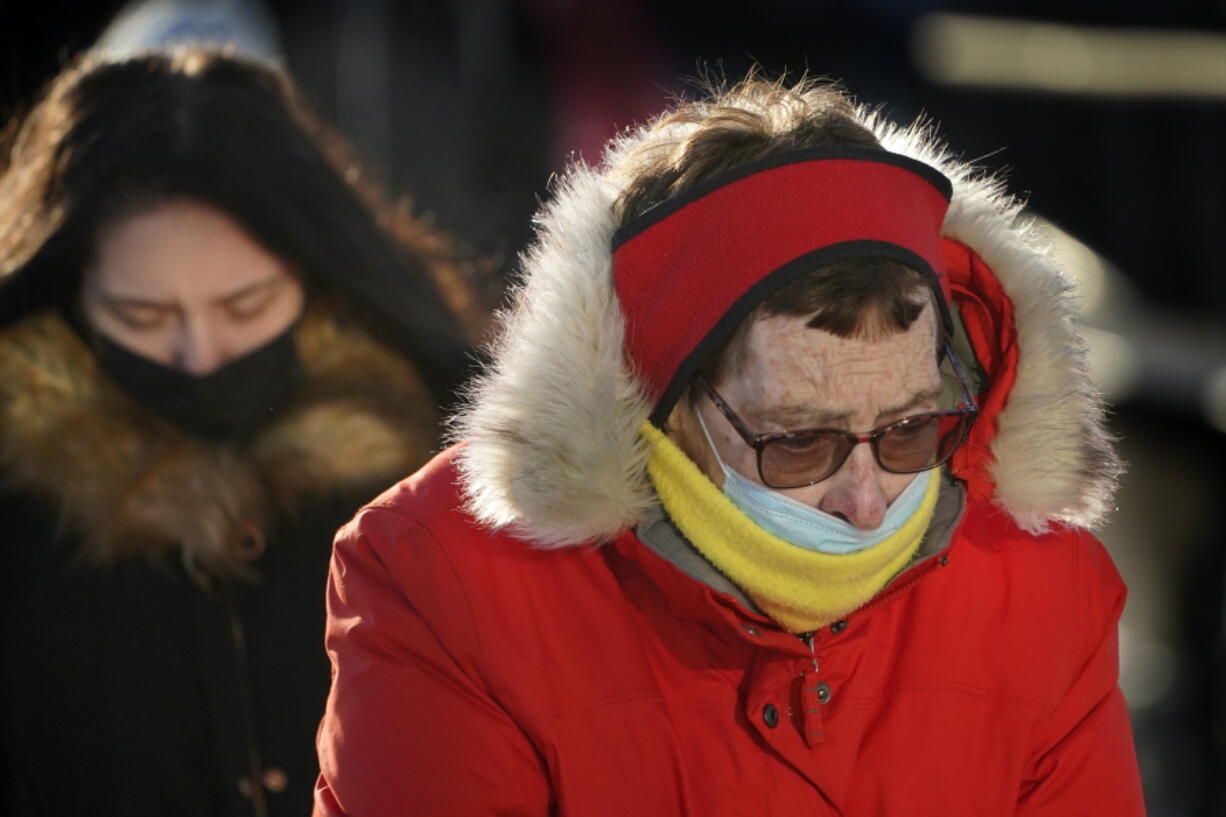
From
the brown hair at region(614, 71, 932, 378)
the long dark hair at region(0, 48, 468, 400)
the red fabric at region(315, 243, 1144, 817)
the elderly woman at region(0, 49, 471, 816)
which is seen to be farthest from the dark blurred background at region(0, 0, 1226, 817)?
the red fabric at region(315, 243, 1144, 817)

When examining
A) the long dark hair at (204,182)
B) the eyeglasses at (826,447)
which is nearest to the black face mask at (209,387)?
the long dark hair at (204,182)

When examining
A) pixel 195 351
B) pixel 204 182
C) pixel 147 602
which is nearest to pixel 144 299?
→ pixel 195 351

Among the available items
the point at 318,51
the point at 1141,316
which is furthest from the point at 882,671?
the point at 318,51

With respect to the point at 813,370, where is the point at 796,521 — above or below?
below

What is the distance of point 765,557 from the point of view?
2.13 metres

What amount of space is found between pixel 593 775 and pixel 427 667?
Answer: 10.0 inches

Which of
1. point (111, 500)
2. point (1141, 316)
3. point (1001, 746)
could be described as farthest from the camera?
point (1141, 316)

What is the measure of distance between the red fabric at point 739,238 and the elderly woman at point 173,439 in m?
1.10

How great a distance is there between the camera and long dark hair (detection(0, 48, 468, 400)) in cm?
303

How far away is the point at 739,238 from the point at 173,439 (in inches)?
54.7

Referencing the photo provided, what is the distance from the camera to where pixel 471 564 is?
2.15 m

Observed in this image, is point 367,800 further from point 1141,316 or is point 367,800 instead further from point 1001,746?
point 1141,316

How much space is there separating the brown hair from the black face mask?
3.45 feet

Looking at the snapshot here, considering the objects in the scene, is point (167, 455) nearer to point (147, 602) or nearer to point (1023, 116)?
point (147, 602)
